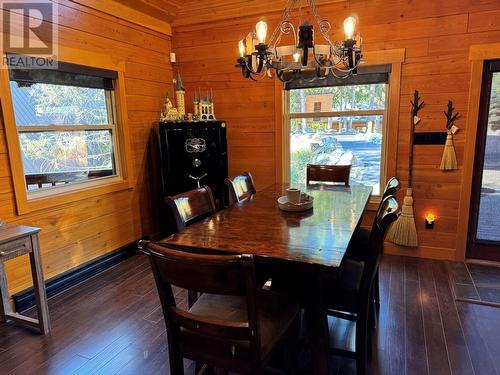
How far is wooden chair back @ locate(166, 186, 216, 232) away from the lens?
1932mm

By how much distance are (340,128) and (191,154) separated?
1642 millimetres

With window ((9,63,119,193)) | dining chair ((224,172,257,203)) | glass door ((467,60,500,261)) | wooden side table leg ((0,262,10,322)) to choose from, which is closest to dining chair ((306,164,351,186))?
dining chair ((224,172,257,203))

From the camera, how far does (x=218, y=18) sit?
151 inches

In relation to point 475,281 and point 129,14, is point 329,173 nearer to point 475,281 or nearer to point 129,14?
point 475,281

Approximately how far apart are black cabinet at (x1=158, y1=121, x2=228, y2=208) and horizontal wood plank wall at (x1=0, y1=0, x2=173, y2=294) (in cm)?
34

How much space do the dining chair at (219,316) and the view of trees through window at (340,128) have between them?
2486 mm

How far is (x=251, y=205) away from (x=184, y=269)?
4.07 feet

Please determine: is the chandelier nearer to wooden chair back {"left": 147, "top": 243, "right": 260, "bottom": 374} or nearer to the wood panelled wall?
wooden chair back {"left": 147, "top": 243, "right": 260, "bottom": 374}

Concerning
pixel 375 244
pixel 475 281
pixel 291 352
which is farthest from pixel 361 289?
pixel 475 281

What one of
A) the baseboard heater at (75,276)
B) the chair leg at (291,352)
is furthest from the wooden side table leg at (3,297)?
the chair leg at (291,352)

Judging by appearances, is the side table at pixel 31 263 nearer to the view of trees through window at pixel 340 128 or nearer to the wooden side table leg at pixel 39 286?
the wooden side table leg at pixel 39 286

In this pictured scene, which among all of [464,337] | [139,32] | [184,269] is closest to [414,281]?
[464,337]

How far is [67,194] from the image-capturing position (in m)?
2.92

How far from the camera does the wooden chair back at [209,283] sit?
1093 millimetres
